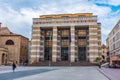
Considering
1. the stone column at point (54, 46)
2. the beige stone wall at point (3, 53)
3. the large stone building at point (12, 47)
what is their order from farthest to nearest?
the large stone building at point (12, 47), the stone column at point (54, 46), the beige stone wall at point (3, 53)

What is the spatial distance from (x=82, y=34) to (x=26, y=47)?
23.1 metres

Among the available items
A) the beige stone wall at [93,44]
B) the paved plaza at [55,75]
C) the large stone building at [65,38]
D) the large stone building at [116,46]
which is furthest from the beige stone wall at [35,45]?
the paved plaza at [55,75]

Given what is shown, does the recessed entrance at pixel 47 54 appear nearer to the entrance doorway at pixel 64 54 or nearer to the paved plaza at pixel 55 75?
the entrance doorway at pixel 64 54

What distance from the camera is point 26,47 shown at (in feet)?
285

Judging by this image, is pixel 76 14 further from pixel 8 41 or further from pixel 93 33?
pixel 8 41

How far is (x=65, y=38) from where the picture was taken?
264 ft

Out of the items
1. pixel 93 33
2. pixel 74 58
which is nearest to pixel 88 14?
pixel 93 33

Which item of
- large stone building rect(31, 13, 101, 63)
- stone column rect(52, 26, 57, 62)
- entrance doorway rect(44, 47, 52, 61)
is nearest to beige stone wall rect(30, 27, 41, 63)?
large stone building rect(31, 13, 101, 63)

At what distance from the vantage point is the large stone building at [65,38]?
74.1 meters

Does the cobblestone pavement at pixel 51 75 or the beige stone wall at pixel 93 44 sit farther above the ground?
the beige stone wall at pixel 93 44

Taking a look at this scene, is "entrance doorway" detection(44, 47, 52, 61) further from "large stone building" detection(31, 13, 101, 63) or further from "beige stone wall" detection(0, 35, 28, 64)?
"beige stone wall" detection(0, 35, 28, 64)

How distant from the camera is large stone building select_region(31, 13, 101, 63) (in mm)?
74125

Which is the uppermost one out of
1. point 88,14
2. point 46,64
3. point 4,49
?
point 88,14

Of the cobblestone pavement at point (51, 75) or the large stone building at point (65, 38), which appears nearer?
the cobblestone pavement at point (51, 75)
